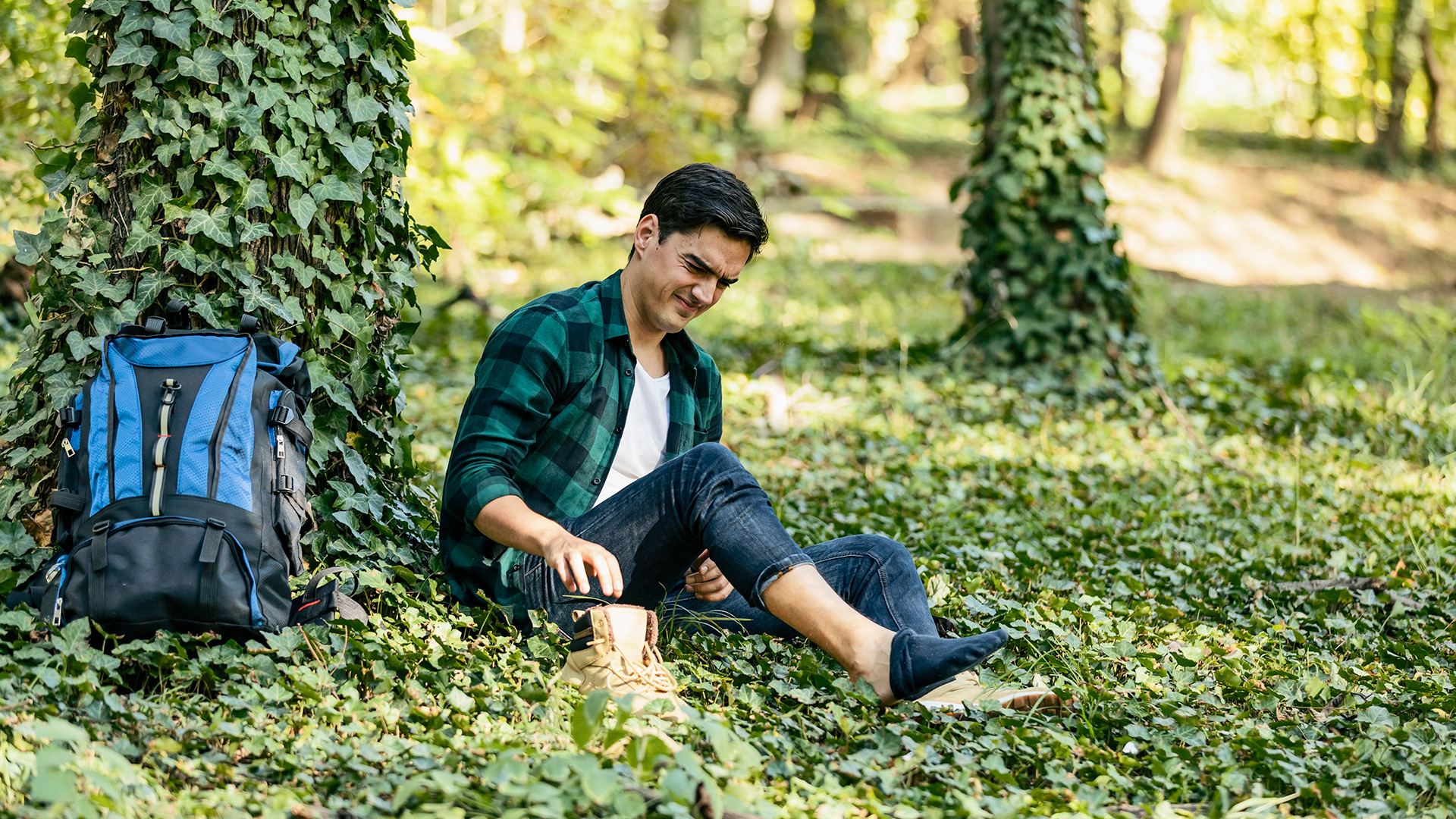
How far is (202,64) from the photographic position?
9.61 feet

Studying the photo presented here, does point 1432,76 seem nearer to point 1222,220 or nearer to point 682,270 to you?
point 1222,220

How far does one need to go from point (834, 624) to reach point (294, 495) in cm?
144

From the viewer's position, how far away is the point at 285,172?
302cm

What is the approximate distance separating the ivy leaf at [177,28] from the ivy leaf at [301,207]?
452 mm

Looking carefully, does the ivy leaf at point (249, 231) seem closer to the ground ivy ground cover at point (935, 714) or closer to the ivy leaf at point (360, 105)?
the ivy leaf at point (360, 105)

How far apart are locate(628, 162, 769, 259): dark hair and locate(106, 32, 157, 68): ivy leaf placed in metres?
1.35

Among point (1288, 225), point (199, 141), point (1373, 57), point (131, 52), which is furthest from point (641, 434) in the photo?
point (1373, 57)

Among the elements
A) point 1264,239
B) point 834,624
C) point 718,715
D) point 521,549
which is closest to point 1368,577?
point 834,624

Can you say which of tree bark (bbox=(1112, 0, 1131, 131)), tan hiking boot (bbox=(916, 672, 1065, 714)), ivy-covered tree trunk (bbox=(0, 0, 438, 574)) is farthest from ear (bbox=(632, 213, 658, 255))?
tree bark (bbox=(1112, 0, 1131, 131))

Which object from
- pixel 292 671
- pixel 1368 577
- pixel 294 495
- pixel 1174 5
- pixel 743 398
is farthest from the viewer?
pixel 1174 5

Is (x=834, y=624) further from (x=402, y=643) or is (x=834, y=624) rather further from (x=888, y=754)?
(x=402, y=643)

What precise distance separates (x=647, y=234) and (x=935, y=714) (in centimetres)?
153

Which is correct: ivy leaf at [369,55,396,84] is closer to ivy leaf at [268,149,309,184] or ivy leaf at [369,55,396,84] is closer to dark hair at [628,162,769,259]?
ivy leaf at [268,149,309,184]

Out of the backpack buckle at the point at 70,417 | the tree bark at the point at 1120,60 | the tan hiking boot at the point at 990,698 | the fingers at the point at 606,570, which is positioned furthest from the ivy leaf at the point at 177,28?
the tree bark at the point at 1120,60
